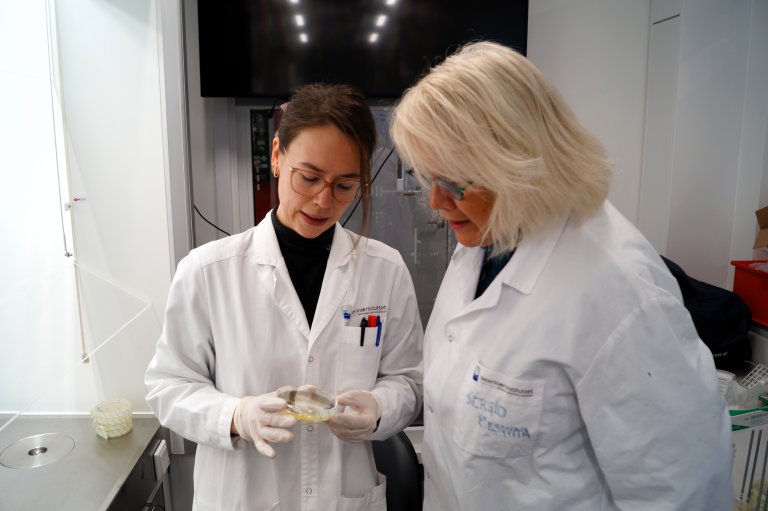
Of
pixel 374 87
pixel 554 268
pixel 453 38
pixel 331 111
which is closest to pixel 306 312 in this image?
pixel 331 111

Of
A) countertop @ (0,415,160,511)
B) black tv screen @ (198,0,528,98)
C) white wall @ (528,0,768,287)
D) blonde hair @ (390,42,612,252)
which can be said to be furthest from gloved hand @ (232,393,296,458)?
white wall @ (528,0,768,287)

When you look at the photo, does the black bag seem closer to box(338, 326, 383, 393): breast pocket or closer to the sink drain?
box(338, 326, 383, 393): breast pocket

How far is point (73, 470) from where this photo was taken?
144 cm

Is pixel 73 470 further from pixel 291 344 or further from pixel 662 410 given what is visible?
pixel 662 410

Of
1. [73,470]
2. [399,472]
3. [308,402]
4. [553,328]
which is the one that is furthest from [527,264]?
[73,470]

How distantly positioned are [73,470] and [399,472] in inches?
39.6

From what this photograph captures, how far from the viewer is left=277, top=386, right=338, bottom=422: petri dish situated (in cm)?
98

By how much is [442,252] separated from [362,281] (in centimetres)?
127

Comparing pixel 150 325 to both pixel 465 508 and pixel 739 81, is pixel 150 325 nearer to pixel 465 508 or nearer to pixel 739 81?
pixel 465 508

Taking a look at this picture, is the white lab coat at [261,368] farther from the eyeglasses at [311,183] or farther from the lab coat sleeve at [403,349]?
the eyeglasses at [311,183]

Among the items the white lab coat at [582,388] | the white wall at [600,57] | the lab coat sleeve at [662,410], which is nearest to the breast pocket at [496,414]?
the white lab coat at [582,388]

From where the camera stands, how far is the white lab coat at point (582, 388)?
0.78m

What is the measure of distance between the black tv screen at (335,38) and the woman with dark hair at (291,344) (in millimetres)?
1109

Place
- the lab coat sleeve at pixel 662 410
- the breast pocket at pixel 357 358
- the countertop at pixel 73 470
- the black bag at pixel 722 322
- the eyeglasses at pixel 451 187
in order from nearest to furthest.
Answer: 1. the lab coat sleeve at pixel 662 410
2. the eyeglasses at pixel 451 187
3. the breast pocket at pixel 357 358
4. the countertop at pixel 73 470
5. the black bag at pixel 722 322
